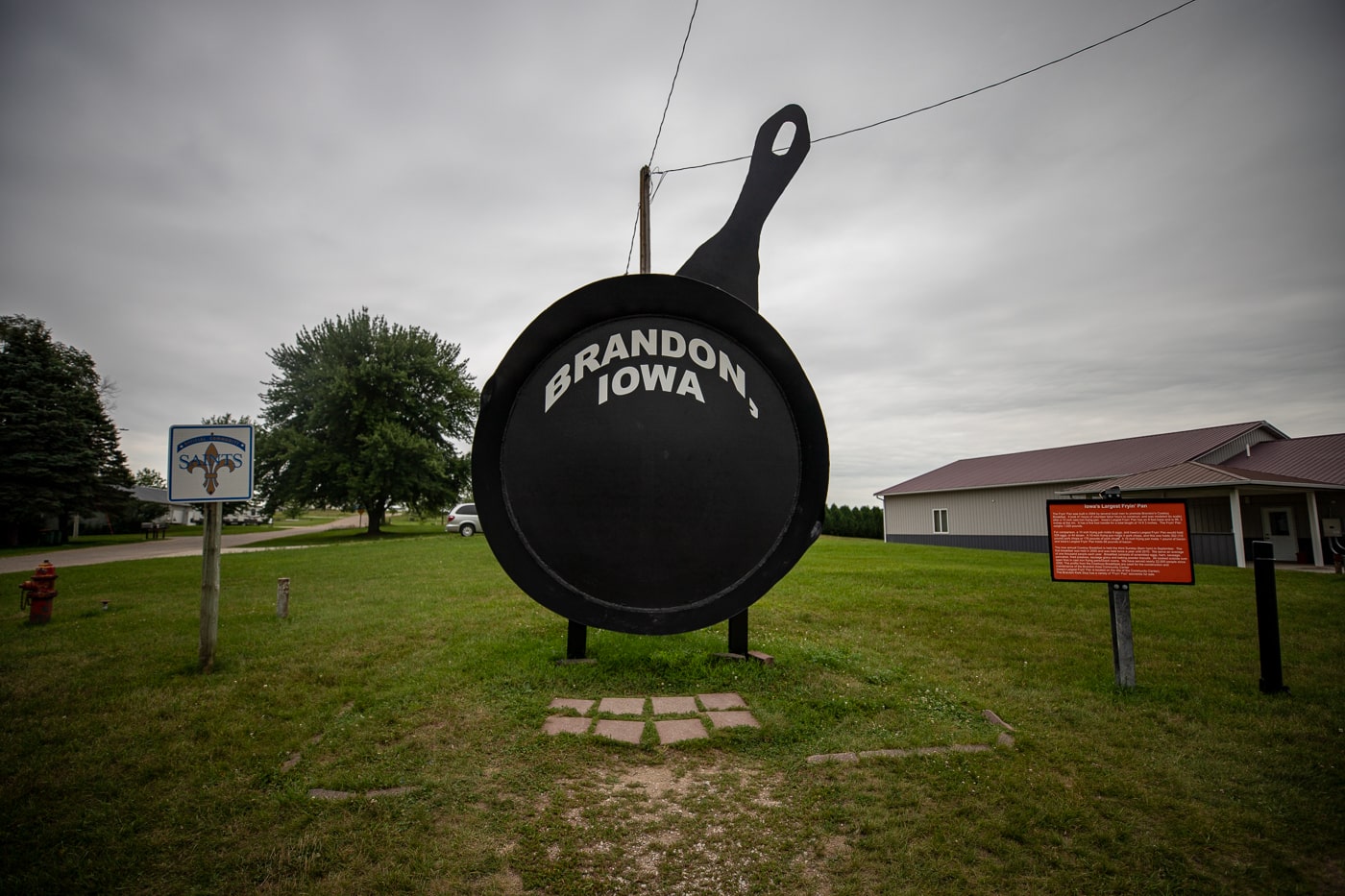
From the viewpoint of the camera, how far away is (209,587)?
5.85 m

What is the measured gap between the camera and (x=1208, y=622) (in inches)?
323

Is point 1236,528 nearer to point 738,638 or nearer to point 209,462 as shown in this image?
point 738,638

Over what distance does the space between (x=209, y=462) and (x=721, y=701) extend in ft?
16.5

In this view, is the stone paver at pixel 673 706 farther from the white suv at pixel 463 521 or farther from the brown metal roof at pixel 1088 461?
the white suv at pixel 463 521

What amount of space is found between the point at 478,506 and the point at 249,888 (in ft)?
6.57

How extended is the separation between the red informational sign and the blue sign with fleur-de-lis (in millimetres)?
7030

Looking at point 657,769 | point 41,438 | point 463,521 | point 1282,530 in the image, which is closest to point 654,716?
point 657,769

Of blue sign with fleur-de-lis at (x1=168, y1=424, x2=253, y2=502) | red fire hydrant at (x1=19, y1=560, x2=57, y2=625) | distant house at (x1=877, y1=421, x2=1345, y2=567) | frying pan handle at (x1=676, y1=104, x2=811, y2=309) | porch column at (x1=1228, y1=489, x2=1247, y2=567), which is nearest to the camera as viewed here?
frying pan handle at (x1=676, y1=104, x2=811, y2=309)

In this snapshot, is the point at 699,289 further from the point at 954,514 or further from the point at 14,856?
the point at 954,514

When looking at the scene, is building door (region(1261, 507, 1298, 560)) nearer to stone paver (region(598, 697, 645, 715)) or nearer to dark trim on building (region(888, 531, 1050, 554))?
dark trim on building (region(888, 531, 1050, 554))

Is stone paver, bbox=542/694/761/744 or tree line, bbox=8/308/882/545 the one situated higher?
tree line, bbox=8/308/882/545

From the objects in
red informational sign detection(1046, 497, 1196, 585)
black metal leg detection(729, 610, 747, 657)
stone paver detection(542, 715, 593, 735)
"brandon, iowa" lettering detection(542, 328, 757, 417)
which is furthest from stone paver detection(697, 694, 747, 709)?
"brandon, iowa" lettering detection(542, 328, 757, 417)

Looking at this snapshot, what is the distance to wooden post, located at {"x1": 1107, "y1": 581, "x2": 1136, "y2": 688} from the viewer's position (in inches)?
206

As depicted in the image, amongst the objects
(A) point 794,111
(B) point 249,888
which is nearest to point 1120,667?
(A) point 794,111
